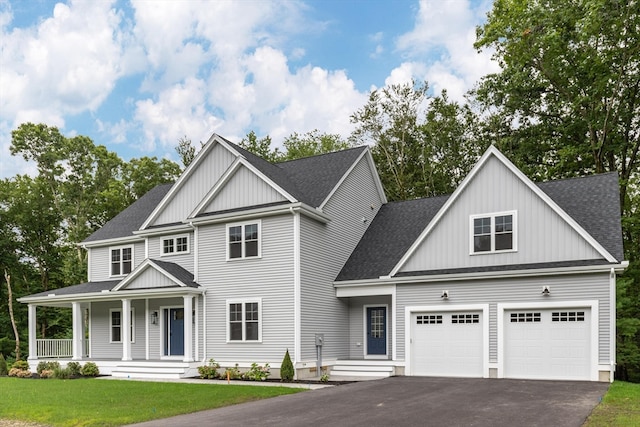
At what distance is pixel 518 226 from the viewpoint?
17.4 metres

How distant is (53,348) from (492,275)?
20.3 metres

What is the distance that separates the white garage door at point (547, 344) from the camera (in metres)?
15.9

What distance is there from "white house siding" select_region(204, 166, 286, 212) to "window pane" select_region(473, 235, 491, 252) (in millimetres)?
6786

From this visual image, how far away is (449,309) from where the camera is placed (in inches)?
Answer: 708

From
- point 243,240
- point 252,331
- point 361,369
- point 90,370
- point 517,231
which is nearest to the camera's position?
point 517,231

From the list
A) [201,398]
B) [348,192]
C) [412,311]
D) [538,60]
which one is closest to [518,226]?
[412,311]

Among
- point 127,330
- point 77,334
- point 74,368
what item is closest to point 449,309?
point 127,330

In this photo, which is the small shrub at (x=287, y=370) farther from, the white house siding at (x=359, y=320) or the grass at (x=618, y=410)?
the grass at (x=618, y=410)

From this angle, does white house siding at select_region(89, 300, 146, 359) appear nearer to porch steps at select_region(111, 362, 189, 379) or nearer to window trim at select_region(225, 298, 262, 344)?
porch steps at select_region(111, 362, 189, 379)

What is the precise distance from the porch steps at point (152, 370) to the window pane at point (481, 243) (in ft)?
35.8

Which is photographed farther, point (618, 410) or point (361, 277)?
point (361, 277)

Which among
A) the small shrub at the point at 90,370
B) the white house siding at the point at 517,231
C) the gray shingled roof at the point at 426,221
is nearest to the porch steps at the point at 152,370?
the small shrub at the point at 90,370

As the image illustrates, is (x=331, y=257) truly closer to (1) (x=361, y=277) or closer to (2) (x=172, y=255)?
(1) (x=361, y=277)

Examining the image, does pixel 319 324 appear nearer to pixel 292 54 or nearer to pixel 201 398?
pixel 201 398
